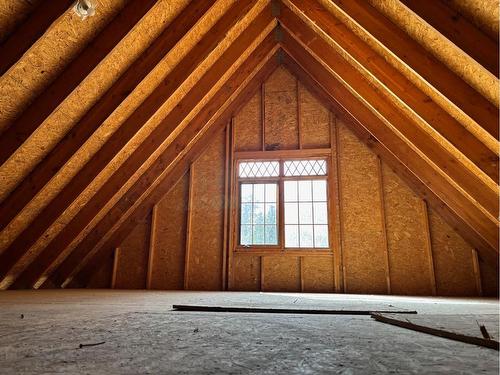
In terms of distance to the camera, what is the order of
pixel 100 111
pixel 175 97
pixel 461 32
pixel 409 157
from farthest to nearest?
pixel 409 157, pixel 175 97, pixel 100 111, pixel 461 32

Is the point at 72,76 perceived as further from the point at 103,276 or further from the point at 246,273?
the point at 103,276

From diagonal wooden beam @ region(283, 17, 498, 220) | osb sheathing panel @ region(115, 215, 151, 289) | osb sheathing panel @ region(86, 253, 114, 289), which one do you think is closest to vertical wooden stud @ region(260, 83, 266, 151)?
diagonal wooden beam @ region(283, 17, 498, 220)

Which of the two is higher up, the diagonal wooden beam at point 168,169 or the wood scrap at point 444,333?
the diagonal wooden beam at point 168,169

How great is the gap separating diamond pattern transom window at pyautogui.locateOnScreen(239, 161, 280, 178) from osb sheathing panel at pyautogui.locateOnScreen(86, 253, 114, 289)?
2.75 metres

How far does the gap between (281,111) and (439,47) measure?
371cm

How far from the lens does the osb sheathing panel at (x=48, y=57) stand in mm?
2432

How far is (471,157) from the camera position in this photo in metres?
3.03

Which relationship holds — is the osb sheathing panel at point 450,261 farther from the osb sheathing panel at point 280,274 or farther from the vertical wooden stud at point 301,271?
the osb sheathing panel at point 280,274

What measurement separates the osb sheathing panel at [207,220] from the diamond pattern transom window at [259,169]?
0.39 meters

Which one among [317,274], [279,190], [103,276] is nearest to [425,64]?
[279,190]

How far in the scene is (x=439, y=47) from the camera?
2.59 metres

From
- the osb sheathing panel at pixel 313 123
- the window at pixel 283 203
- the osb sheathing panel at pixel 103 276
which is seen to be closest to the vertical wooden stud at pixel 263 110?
the window at pixel 283 203

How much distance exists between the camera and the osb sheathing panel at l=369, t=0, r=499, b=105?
8.03ft

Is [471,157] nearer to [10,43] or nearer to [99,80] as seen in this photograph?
[99,80]
